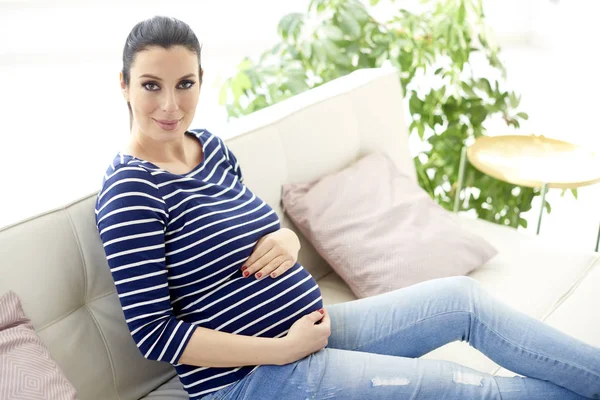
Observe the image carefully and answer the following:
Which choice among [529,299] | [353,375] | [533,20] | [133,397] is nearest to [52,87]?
[133,397]

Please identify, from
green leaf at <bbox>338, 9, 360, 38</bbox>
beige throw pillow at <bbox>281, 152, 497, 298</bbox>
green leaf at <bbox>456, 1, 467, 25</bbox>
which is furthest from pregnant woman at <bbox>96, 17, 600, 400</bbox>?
green leaf at <bbox>456, 1, 467, 25</bbox>

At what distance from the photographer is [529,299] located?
175 cm

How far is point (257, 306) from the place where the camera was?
1.30 metres

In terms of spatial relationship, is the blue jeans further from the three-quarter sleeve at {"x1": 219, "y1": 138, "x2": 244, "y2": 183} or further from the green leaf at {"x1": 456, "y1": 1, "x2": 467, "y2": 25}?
the green leaf at {"x1": 456, "y1": 1, "x2": 467, "y2": 25}

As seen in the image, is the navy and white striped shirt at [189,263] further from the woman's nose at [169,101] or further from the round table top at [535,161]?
the round table top at [535,161]

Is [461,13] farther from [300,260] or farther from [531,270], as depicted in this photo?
[300,260]

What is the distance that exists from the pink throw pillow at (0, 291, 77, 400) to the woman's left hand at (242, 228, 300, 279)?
15.1 inches

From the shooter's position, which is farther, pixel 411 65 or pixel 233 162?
pixel 411 65

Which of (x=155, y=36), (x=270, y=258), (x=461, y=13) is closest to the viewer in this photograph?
(x=155, y=36)

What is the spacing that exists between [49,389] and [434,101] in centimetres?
177

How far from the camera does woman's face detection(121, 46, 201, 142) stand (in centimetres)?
124

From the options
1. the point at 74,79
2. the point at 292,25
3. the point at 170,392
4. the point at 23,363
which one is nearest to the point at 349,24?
the point at 292,25

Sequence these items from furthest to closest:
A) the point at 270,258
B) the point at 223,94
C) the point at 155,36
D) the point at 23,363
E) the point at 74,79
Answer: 1. the point at 223,94
2. the point at 74,79
3. the point at 270,258
4. the point at 155,36
5. the point at 23,363

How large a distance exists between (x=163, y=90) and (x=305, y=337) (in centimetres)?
53
